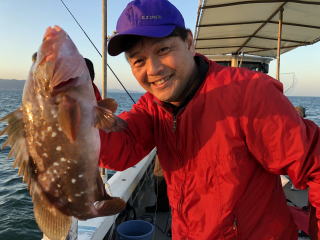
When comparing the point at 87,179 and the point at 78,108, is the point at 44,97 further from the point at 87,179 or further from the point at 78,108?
the point at 87,179

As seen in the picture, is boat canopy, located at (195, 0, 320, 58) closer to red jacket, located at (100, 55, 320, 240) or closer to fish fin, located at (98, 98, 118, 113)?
red jacket, located at (100, 55, 320, 240)

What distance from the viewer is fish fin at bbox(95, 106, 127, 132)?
1671 millimetres

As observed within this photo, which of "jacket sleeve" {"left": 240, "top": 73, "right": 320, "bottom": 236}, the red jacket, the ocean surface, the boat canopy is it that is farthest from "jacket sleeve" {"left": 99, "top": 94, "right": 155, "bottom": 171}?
the ocean surface

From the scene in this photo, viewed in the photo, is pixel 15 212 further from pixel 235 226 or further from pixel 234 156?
pixel 234 156

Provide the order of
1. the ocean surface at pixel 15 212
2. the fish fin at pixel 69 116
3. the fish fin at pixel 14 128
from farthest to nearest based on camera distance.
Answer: the ocean surface at pixel 15 212 < the fish fin at pixel 14 128 < the fish fin at pixel 69 116

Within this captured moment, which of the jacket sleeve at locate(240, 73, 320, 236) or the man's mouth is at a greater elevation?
the man's mouth

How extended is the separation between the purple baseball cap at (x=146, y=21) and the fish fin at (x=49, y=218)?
114cm

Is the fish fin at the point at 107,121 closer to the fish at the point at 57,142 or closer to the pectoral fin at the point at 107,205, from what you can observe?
the fish at the point at 57,142

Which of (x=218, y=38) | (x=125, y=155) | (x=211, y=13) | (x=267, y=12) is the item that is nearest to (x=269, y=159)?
(x=125, y=155)

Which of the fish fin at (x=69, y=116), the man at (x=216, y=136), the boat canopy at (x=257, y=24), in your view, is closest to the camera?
the fish fin at (x=69, y=116)

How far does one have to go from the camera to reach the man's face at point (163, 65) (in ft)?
6.64

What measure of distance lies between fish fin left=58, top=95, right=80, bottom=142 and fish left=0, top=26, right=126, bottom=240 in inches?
0.5

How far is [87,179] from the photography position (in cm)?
178

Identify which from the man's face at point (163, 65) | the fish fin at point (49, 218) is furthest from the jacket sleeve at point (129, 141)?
the fish fin at point (49, 218)
